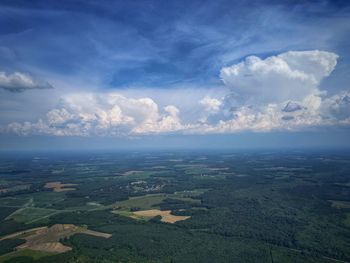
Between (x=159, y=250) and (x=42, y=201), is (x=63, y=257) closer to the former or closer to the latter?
(x=159, y=250)

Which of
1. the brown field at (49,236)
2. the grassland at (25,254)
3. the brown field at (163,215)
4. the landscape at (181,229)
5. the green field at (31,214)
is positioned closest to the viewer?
the grassland at (25,254)

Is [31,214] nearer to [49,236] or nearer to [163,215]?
[49,236]

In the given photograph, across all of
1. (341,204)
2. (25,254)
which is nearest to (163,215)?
(25,254)

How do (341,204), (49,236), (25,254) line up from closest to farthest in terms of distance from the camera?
1. (25,254)
2. (49,236)
3. (341,204)

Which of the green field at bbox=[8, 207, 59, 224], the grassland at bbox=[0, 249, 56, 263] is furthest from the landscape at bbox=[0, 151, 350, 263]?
the green field at bbox=[8, 207, 59, 224]

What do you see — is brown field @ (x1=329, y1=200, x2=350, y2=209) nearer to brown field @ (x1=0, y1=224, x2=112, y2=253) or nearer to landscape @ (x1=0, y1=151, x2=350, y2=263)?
landscape @ (x1=0, y1=151, x2=350, y2=263)

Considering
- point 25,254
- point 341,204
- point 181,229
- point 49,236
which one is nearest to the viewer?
point 25,254

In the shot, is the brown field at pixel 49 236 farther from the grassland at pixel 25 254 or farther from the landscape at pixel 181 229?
the grassland at pixel 25 254

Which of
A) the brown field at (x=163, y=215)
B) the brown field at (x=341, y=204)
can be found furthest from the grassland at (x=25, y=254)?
the brown field at (x=341, y=204)
